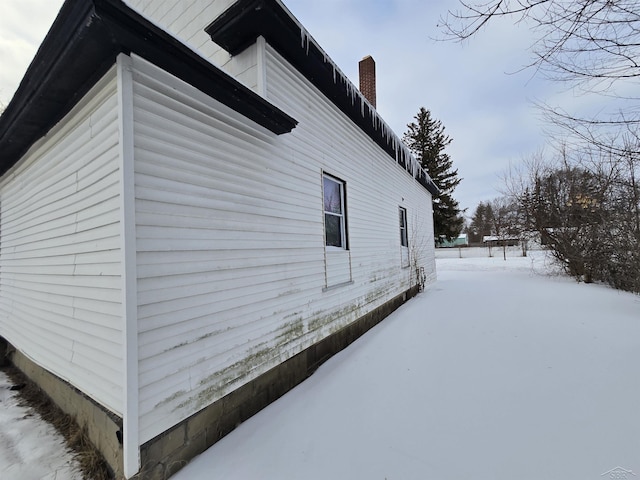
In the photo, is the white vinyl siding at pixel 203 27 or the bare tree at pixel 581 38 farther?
the white vinyl siding at pixel 203 27

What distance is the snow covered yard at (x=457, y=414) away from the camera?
1932 millimetres

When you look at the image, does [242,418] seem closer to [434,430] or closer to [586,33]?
[434,430]

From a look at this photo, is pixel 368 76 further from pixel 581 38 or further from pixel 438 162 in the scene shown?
pixel 438 162

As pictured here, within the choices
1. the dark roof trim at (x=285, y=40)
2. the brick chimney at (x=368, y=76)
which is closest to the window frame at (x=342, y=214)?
the dark roof trim at (x=285, y=40)

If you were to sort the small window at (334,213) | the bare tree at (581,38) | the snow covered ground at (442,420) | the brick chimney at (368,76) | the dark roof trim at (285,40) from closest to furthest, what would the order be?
the snow covered ground at (442,420), the bare tree at (581,38), the dark roof trim at (285,40), the small window at (334,213), the brick chimney at (368,76)

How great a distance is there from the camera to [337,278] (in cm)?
441

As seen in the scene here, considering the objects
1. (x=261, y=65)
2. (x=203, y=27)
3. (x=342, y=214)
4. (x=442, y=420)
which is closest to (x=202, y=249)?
(x=261, y=65)

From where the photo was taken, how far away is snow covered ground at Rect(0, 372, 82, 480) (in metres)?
2.00

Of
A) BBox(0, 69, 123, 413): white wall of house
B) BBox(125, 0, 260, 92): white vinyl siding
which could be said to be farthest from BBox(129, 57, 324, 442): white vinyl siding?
BBox(125, 0, 260, 92): white vinyl siding

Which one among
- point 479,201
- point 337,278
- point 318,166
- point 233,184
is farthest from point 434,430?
point 479,201

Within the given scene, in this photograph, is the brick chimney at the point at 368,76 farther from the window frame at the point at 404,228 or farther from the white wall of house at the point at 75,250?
the white wall of house at the point at 75,250

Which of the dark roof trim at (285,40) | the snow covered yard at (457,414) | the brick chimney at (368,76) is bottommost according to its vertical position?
the snow covered yard at (457,414)

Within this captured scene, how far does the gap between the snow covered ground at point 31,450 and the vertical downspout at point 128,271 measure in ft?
2.65

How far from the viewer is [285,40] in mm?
3234
